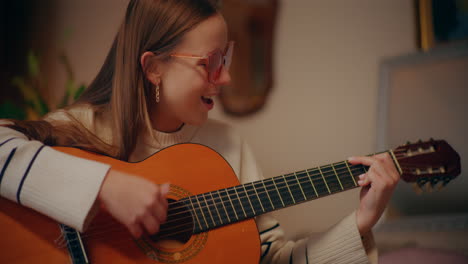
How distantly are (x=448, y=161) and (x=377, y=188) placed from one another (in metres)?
0.22

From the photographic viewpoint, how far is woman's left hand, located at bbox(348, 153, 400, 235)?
896 mm

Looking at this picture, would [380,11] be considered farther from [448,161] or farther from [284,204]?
[284,204]

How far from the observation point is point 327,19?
1549 mm

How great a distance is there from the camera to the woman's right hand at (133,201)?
728mm

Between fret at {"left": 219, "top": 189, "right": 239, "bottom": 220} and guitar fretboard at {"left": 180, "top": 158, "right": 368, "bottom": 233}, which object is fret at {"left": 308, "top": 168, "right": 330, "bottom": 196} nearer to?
guitar fretboard at {"left": 180, "top": 158, "right": 368, "bottom": 233}

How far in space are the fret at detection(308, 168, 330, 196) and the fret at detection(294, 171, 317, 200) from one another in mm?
12

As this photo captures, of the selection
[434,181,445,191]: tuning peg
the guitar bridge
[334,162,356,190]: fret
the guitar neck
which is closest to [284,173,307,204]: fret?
the guitar neck

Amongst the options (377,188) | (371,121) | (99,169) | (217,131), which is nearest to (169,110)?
(217,131)

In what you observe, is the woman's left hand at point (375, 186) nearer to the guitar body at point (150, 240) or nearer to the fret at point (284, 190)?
the fret at point (284, 190)

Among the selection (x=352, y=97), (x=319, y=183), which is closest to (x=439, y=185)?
(x=319, y=183)

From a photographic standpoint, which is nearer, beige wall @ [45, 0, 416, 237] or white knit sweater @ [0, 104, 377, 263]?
white knit sweater @ [0, 104, 377, 263]

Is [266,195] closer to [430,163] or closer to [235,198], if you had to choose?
[235,198]

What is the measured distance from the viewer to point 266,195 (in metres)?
0.90

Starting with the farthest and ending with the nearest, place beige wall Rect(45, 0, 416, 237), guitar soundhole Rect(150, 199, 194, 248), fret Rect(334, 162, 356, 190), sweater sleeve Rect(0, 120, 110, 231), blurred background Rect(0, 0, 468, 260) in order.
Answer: beige wall Rect(45, 0, 416, 237), blurred background Rect(0, 0, 468, 260), fret Rect(334, 162, 356, 190), guitar soundhole Rect(150, 199, 194, 248), sweater sleeve Rect(0, 120, 110, 231)
